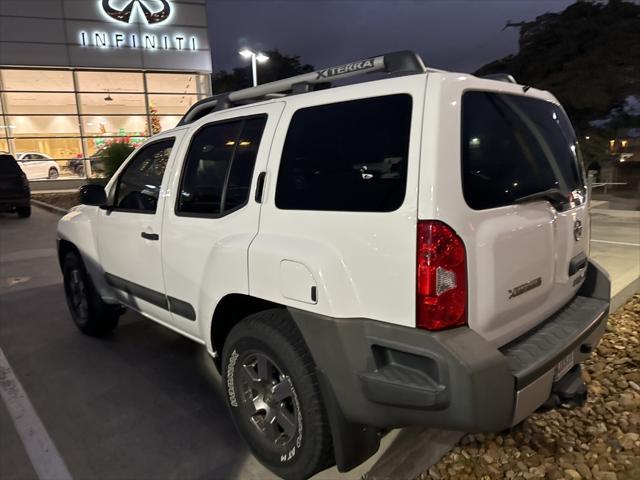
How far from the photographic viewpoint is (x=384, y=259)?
1.94 metres

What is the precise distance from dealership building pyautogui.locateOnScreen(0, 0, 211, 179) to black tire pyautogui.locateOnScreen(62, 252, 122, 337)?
1690 centimetres

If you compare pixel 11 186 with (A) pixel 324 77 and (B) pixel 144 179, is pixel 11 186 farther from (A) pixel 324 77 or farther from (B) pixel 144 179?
(A) pixel 324 77

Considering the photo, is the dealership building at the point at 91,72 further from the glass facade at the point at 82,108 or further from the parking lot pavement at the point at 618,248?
the parking lot pavement at the point at 618,248

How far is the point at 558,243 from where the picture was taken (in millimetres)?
2414

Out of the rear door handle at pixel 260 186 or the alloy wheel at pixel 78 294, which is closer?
the rear door handle at pixel 260 186

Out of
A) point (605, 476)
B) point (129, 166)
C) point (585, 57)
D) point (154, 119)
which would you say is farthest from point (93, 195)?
point (154, 119)

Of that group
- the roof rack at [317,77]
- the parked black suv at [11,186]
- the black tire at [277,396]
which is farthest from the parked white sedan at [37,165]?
the black tire at [277,396]

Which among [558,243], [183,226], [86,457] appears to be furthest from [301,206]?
[86,457]

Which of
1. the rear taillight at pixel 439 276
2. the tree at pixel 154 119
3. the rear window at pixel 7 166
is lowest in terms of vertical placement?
the rear taillight at pixel 439 276

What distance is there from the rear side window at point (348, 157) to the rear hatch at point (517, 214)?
287 mm

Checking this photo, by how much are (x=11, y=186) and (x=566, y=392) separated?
1530 cm

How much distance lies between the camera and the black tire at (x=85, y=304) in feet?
14.5

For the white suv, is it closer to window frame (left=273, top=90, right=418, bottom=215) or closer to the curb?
window frame (left=273, top=90, right=418, bottom=215)

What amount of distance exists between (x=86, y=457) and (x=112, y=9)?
76.8 feet
